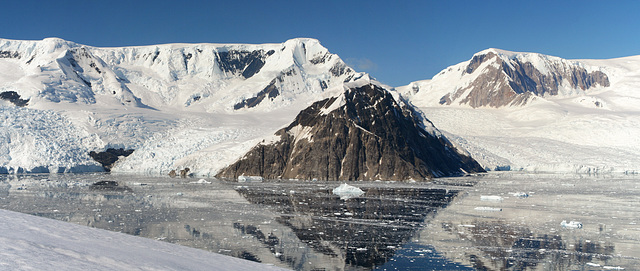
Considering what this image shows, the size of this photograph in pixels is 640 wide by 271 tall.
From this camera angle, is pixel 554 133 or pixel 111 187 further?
pixel 554 133

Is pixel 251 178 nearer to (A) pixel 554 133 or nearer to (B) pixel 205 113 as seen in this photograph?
(B) pixel 205 113

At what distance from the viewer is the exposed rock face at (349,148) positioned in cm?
7488

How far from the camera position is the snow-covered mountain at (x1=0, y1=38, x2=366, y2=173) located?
3605 inches

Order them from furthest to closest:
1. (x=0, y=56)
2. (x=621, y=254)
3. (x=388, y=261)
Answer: (x=0, y=56) < (x=621, y=254) < (x=388, y=261)

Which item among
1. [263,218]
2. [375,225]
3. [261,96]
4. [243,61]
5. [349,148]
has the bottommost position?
[375,225]

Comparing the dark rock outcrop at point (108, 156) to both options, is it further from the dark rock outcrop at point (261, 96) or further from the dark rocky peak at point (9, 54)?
the dark rocky peak at point (9, 54)

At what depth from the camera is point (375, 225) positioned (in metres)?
28.8

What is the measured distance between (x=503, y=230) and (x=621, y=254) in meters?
6.68

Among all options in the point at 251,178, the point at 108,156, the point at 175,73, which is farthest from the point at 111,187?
the point at 175,73

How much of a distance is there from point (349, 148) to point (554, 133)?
94.0 m

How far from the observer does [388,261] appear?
1962 cm

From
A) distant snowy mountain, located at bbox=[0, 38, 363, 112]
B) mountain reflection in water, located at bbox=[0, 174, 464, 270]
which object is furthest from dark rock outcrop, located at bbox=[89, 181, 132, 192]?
distant snowy mountain, located at bbox=[0, 38, 363, 112]

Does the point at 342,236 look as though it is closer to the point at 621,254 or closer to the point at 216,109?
the point at 621,254

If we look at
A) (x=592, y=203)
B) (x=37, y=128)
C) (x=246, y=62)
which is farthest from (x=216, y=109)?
(x=592, y=203)
